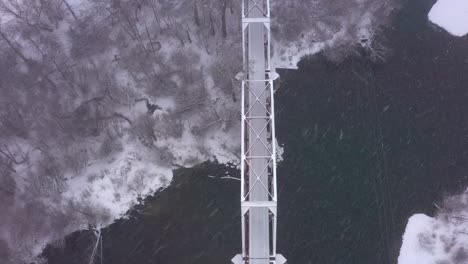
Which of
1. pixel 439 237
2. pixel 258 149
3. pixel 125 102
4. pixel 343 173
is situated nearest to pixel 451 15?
pixel 343 173

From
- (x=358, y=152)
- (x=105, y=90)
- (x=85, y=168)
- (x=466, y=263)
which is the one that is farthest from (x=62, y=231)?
(x=466, y=263)

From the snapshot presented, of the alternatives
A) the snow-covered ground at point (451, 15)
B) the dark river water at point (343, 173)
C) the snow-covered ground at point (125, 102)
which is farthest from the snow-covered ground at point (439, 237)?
the snow-covered ground at point (451, 15)

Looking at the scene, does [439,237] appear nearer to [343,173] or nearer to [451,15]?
[343,173]

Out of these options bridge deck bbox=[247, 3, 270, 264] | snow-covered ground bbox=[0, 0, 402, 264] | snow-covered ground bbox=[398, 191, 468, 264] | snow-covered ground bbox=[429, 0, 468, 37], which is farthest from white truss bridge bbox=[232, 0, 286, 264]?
snow-covered ground bbox=[429, 0, 468, 37]

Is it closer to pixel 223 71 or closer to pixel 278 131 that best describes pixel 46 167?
pixel 223 71

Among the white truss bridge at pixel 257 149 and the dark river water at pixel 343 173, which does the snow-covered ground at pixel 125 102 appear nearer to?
the dark river water at pixel 343 173

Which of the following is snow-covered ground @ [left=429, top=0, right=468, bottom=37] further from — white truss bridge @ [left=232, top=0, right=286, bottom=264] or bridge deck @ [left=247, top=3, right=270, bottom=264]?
bridge deck @ [left=247, top=3, right=270, bottom=264]

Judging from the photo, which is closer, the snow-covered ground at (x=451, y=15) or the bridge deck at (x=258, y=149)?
the bridge deck at (x=258, y=149)
